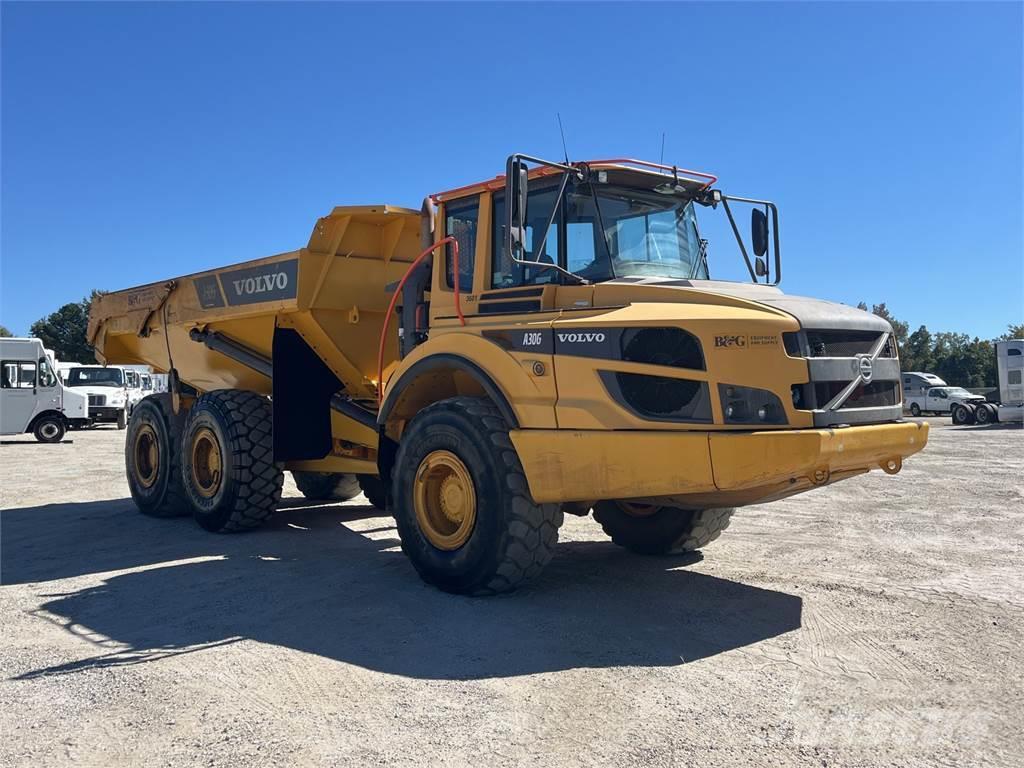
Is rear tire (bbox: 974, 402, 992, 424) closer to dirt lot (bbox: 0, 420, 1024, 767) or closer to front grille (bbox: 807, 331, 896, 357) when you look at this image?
dirt lot (bbox: 0, 420, 1024, 767)

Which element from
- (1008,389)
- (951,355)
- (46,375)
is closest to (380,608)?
(46,375)

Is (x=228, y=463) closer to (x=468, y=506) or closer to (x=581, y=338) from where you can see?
(x=468, y=506)

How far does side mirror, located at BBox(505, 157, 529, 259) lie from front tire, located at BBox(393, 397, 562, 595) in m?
1.24

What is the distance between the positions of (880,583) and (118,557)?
21.2 ft

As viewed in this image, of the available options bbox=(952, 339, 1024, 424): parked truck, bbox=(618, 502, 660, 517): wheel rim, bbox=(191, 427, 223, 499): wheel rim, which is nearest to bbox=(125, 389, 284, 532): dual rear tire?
bbox=(191, 427, 223, 499): wheel rim

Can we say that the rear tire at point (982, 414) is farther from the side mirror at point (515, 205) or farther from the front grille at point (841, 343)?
the side mirror at point (515, 205)

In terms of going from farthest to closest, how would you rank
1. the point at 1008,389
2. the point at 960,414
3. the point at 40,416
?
the point at 960,414
the point at 1008,389
the point at 40,416

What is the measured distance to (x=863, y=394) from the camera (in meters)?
5.55

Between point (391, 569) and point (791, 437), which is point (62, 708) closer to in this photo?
point (391, 569)

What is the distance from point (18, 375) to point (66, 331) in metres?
51.2

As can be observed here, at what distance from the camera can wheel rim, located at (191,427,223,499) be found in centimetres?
917

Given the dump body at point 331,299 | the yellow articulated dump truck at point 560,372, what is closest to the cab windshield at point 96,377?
the dump body at point 331,299

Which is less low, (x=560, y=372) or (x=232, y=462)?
(x=560, y=372)

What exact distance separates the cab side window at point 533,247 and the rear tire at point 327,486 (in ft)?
19.4
